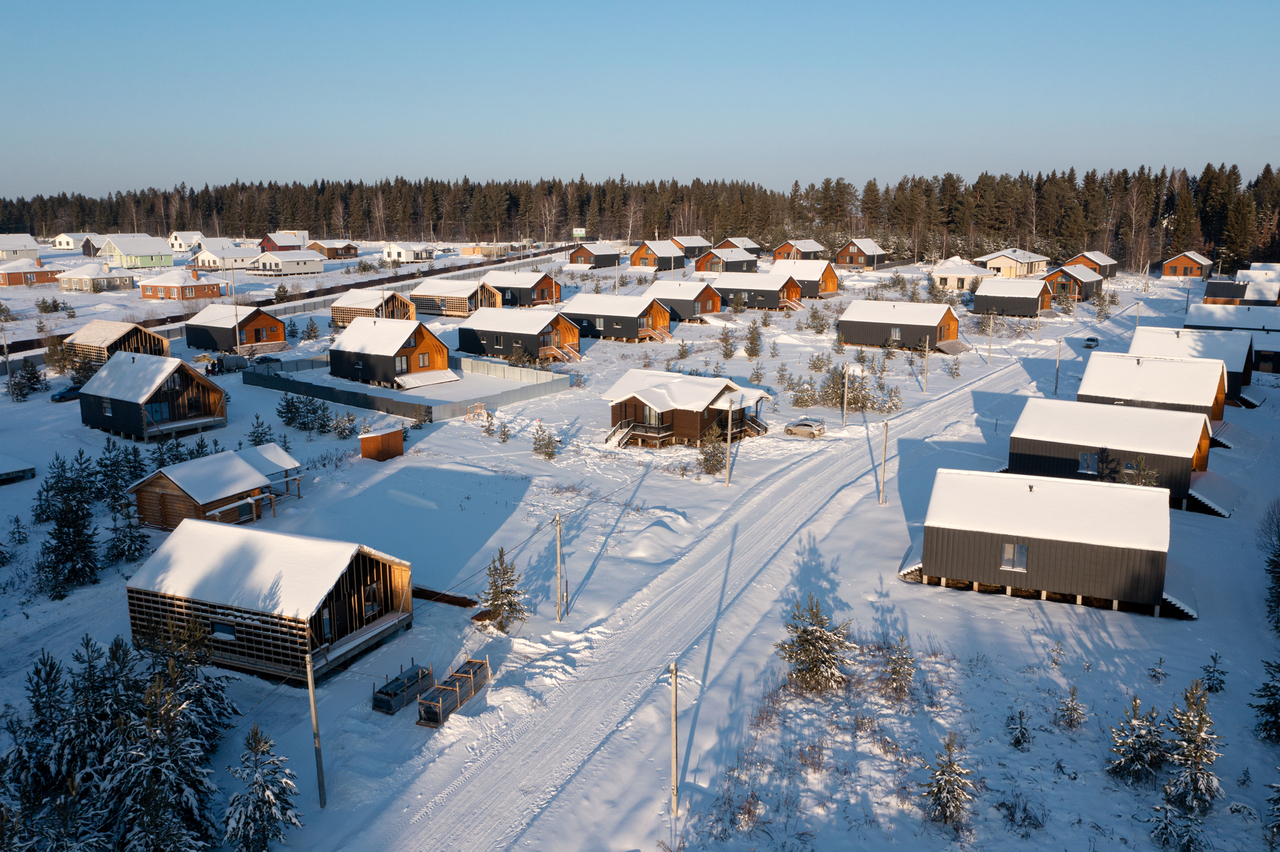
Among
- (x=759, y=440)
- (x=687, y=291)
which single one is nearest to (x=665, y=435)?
(x=759, y=440)

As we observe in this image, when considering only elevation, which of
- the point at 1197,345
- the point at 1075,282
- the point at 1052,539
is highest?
the point at 1075,282

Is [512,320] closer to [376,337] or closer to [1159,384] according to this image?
[376,337]

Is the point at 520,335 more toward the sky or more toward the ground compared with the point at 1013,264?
more toward the ground

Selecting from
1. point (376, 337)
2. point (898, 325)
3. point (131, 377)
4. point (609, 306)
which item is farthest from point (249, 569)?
point (898, 325)

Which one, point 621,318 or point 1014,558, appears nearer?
point 1014,558

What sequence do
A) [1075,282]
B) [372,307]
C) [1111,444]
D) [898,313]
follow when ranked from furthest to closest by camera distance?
[1075,282] → [372,307] → [898,313] → [1111,444]

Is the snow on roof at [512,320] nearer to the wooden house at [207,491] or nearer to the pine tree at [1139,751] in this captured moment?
the wooden house at [207,491]
